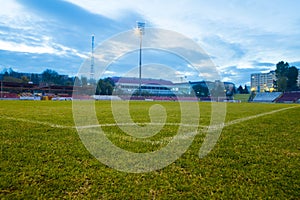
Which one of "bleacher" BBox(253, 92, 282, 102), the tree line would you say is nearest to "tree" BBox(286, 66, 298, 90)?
the tree line

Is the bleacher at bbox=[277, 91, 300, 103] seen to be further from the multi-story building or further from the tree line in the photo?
the multi-story building

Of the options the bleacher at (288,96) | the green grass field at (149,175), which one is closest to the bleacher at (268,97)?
the bleacher at (288,96)

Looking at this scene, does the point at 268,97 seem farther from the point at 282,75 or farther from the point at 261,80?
the point at 261,80

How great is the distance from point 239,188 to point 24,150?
244 centimetres

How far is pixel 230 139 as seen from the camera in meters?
3.79

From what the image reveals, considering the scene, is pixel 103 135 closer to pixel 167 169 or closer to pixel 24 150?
pixel 24 150

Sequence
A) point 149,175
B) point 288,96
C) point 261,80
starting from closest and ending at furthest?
point 149,175 < point 288,96 < point 261,80

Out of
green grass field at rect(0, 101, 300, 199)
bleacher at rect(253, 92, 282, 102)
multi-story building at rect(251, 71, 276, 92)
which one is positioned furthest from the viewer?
multi-story building at rect(251, 71, 276, 92)

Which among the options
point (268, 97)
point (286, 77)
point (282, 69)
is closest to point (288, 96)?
point (268, 97)

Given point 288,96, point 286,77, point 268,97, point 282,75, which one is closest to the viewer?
point 288,96

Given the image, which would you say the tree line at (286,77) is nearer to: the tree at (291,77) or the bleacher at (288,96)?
the tree at (291,77)

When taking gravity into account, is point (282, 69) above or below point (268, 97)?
above

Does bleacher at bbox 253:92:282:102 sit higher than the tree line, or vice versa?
the tree line

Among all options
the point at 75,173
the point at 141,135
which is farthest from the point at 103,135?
the point at 75,173
